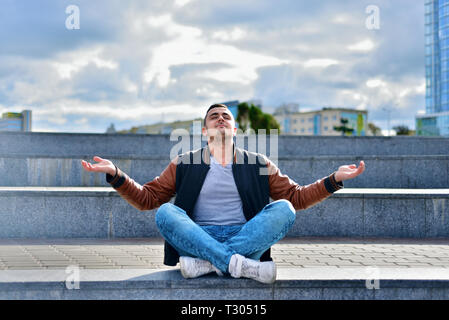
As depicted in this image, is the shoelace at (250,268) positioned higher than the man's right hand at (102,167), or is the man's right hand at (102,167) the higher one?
the man's right hand at (102,167)

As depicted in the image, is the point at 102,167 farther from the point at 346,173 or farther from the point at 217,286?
the point at 346,173

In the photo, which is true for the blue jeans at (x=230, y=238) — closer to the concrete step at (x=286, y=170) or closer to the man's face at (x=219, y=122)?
the man's face at (x=219, y=122)

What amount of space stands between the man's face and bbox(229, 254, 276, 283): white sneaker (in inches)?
41.1

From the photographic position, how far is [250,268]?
3672 mm

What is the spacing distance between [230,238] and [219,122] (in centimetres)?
95

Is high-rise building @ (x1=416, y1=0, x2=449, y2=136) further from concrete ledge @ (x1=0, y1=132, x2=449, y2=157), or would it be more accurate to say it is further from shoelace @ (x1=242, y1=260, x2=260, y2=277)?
shoelace @ (x1=242, y1=260, x2=260, y2=277)

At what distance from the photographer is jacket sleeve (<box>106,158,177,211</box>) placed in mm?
3959

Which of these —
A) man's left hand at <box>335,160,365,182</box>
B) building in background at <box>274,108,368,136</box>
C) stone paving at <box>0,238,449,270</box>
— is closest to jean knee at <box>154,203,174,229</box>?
stone paving at <box>0,238,449,270</box>

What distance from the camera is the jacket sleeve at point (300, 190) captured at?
3943 millimetres

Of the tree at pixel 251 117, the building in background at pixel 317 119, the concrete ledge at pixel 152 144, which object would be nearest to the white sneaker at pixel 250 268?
the concrete ledge at pixel 152 144

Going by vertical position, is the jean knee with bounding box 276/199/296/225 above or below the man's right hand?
below

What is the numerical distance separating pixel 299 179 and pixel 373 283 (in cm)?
579

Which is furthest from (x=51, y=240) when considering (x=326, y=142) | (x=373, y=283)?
(x=326, y=142)

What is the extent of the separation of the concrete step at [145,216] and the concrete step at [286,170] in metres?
2.36
